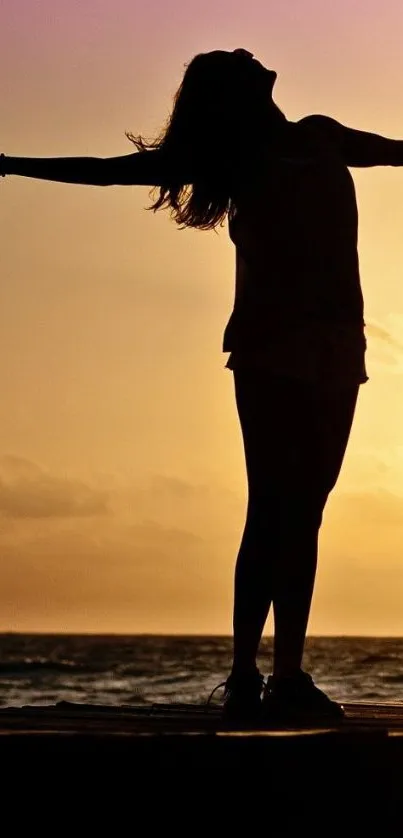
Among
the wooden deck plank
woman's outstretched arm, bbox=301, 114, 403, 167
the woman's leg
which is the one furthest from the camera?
woman's outstretched arm, bbox=301, 114, 403, 167

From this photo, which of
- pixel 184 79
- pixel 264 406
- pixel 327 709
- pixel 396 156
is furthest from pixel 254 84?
pixel 327 709

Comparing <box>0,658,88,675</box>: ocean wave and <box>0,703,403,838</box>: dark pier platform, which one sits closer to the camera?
<box>0,703,403,838</box>: dark pier platform

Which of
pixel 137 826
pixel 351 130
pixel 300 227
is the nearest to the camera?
pixel 137 826

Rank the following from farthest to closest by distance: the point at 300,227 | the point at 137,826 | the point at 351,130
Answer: the point at 351,130, the point at 300,227, the point at 137,826

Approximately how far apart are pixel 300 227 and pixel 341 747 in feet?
6.86

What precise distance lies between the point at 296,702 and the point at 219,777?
1691 millimetres

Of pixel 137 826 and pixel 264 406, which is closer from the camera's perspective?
pixel 137 826

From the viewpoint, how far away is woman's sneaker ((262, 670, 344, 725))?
17.9 ft

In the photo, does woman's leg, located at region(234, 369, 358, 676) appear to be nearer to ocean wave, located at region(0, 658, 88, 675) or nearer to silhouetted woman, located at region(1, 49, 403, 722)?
silhouetted woman, located at region(1, 49, 403, 722)

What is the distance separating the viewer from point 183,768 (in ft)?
12.7

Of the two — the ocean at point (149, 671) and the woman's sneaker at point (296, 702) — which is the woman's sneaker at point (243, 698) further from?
the ocean at point (149, 671)

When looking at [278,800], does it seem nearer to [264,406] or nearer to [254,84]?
[264,406]

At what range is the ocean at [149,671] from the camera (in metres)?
39.0

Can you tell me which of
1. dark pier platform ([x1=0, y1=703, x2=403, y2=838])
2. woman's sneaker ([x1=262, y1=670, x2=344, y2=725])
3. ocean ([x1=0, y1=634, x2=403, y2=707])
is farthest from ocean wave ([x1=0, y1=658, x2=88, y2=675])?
dark pier platform ([x1=0, y1=703, x2=403, y2=838])
